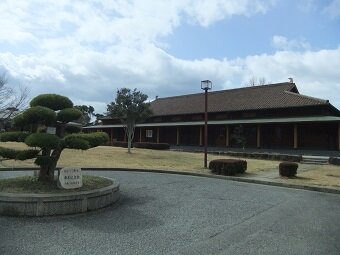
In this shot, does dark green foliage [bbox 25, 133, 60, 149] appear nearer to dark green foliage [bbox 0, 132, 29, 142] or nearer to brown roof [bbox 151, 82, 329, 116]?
dark green foliage [bbox 0, 132, 29, 142]

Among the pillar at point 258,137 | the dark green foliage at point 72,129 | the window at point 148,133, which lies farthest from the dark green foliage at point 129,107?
the dark green foliage at point 72,129

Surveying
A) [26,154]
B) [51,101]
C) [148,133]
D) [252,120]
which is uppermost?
[252,120]

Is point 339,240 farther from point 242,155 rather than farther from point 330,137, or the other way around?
point 330,137

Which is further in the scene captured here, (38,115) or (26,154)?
(26,154)

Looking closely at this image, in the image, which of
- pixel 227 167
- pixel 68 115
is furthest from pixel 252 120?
pixel 68 115

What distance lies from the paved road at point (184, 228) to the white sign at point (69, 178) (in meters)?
0.93

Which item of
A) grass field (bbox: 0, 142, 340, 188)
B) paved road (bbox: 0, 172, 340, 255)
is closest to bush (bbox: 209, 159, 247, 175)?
grass field (bbox: 0, 142, 340, 188)

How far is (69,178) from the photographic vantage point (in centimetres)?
778

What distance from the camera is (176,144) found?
40.9 m

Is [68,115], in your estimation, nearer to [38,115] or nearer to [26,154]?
[38,115]

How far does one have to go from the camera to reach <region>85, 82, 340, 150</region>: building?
30.3 m

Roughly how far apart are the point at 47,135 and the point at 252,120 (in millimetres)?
27797

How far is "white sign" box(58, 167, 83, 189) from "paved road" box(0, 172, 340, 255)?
926 mm

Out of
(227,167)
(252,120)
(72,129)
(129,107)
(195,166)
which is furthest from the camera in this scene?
(252,120)
